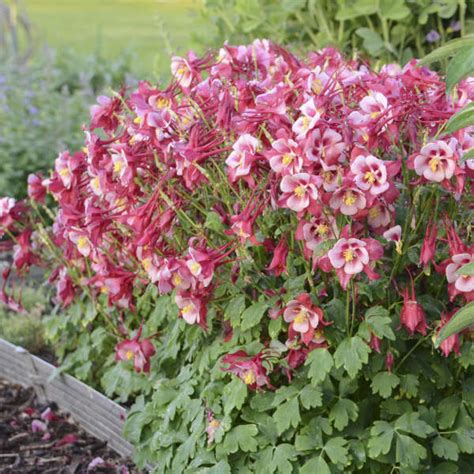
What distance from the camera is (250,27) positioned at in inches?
180

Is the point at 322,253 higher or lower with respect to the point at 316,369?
higher

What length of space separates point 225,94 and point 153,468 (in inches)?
48.6

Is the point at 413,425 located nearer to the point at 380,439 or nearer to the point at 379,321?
the point at 380,439

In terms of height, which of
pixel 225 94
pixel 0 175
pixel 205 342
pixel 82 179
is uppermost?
pixel 225 94

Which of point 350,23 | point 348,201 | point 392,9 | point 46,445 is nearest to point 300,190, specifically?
point 348,201

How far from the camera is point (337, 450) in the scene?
273 centimetres

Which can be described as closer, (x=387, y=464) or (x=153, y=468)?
(x=387, y=464)

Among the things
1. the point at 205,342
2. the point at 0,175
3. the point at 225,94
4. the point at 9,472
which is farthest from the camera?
the point at 0,175

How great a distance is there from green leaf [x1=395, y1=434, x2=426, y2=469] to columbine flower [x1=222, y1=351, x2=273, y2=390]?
385 mm

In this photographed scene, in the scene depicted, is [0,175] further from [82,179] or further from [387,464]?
[387,464]

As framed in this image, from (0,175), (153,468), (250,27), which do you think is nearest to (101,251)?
(153,468)

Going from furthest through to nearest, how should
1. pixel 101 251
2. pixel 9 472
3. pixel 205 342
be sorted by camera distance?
pixel 9 472 < pixel 101 251 < pixel 205 342

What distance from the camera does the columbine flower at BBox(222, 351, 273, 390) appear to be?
272cm

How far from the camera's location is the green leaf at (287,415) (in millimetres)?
2717
